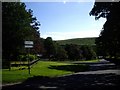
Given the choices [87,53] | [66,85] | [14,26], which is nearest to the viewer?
[66,85]

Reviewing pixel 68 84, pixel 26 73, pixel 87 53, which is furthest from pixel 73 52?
pixel 68 84

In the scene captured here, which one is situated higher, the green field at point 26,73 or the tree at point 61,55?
the tree at point 61,55

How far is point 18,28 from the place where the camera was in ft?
151

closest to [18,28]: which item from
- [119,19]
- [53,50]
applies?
[119,19]

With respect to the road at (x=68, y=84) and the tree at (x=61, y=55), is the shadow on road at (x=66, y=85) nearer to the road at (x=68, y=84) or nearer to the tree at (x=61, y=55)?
the road at (x=68, y=84)

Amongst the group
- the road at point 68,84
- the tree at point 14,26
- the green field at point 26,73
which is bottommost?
the road at point 68,84

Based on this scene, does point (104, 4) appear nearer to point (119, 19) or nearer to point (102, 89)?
point (119, 19)

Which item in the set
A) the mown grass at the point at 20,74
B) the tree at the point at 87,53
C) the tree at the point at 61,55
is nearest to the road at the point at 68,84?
the mown grass at the point at 20,74

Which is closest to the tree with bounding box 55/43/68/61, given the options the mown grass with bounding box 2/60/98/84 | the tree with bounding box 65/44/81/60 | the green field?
the tree with bounding box 65/44/81/60

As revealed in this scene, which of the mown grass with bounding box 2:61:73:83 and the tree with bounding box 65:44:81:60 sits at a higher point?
the tree with bounding box 65:44:81:60

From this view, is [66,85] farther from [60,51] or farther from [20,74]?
[60,51]

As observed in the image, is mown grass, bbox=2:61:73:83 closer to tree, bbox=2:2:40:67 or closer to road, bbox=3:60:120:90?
road, bbox=3:60:120:90

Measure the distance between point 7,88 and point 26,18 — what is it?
100 ft

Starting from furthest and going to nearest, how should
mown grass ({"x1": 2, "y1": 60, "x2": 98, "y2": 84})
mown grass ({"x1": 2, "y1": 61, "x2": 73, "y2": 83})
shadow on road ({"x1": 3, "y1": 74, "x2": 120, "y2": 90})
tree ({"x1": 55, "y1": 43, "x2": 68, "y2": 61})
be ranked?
1. tree ({"x1": 55, "y1": 43, "x2": 68, "y2": 61})
2. mown grass ({"x1": 2, "y1": 60, "x2": 98, "y2": 84})
3. mown grass ({"x1": 2, "y1": 61, "x2": 73, "y2": 83})
4. shadow on road ({"x1": 3, "y1": 74, "x2": 120, "y2": 90})
